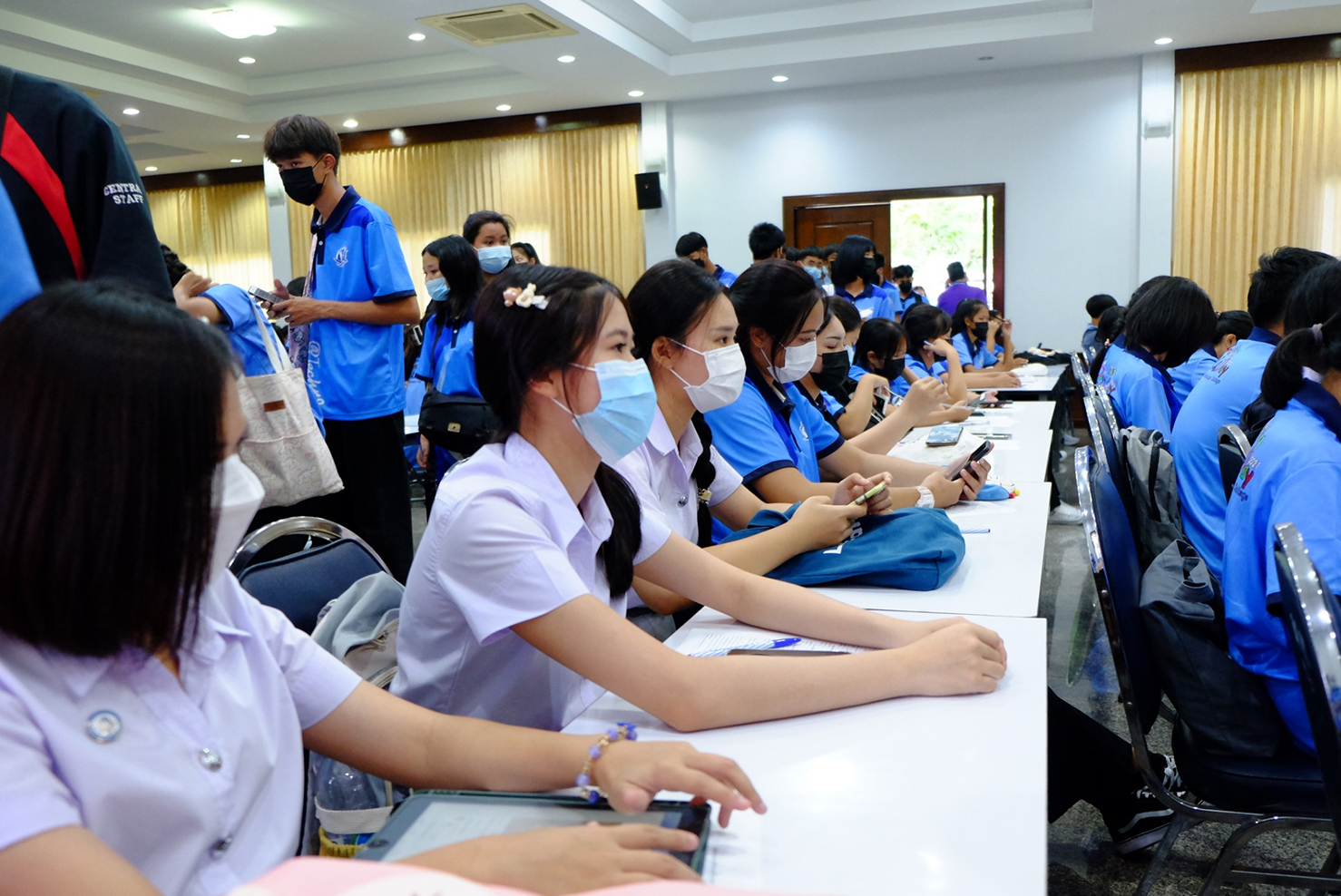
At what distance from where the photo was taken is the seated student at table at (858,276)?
639cm

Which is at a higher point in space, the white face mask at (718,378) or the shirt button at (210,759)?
the white face mask at (718,378)

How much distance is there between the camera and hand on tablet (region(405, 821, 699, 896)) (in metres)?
0.80

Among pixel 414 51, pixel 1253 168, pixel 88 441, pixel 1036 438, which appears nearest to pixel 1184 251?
pixel 1253 168

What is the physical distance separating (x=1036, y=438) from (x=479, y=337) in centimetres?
288

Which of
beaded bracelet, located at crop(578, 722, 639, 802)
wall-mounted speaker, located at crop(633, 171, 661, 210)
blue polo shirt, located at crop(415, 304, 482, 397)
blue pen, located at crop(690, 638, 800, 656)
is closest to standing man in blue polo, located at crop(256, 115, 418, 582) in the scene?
blue polo shirt, located at crop(415, 304, 482, 397)

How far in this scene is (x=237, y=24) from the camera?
7.14 m

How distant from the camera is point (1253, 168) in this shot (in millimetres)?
8156

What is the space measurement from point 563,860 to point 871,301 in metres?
6.08

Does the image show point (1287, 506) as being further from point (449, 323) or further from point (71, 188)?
point (449, 323)

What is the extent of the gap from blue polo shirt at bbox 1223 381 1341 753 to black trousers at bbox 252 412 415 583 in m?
2.31

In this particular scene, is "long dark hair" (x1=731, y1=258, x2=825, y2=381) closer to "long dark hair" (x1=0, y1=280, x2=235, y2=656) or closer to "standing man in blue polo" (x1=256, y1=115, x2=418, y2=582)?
"standing man in blue polo" (x1=256, y1=115, x2=418, y2=582)

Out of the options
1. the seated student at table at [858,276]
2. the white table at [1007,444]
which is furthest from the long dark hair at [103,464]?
the seated student at table at [858,276]

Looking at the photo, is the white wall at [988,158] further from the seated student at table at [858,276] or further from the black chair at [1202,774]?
the black chair at [1202,774]

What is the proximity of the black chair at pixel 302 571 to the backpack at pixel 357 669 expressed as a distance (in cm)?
3
